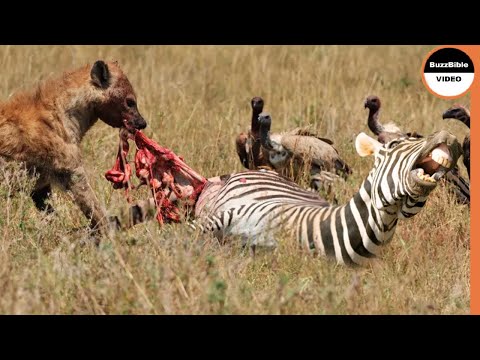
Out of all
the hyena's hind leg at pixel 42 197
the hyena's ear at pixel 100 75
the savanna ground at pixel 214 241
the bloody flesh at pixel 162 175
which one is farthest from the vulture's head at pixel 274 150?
the hyena's hind leg at pixel 42 197

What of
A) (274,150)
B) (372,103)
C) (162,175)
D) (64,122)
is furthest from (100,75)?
(372,103)

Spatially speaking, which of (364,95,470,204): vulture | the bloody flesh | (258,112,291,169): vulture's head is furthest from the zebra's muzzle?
(258,112,291,169): vulture's head

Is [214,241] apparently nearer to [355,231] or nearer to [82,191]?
[355,231]

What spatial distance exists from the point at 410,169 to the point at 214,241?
1617 mm

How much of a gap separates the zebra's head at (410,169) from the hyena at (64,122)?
2.13m

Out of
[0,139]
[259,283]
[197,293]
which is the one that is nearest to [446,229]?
[259,283]

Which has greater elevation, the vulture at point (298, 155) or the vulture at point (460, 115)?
the vulture at point (460, 115)

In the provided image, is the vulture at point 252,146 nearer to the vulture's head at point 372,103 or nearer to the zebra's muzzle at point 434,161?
the vulture's head at point 372,103

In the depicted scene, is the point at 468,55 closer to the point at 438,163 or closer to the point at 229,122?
the point at 438,163

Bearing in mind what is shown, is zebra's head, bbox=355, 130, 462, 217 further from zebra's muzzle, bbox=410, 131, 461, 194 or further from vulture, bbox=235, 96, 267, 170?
vulture, bbox=235, 96, 267, 170

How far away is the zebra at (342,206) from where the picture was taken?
671 centimetres

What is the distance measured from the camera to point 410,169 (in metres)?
6.71

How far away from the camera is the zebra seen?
6707mm

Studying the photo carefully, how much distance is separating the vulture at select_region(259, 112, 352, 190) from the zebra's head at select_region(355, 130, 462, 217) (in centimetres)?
221
